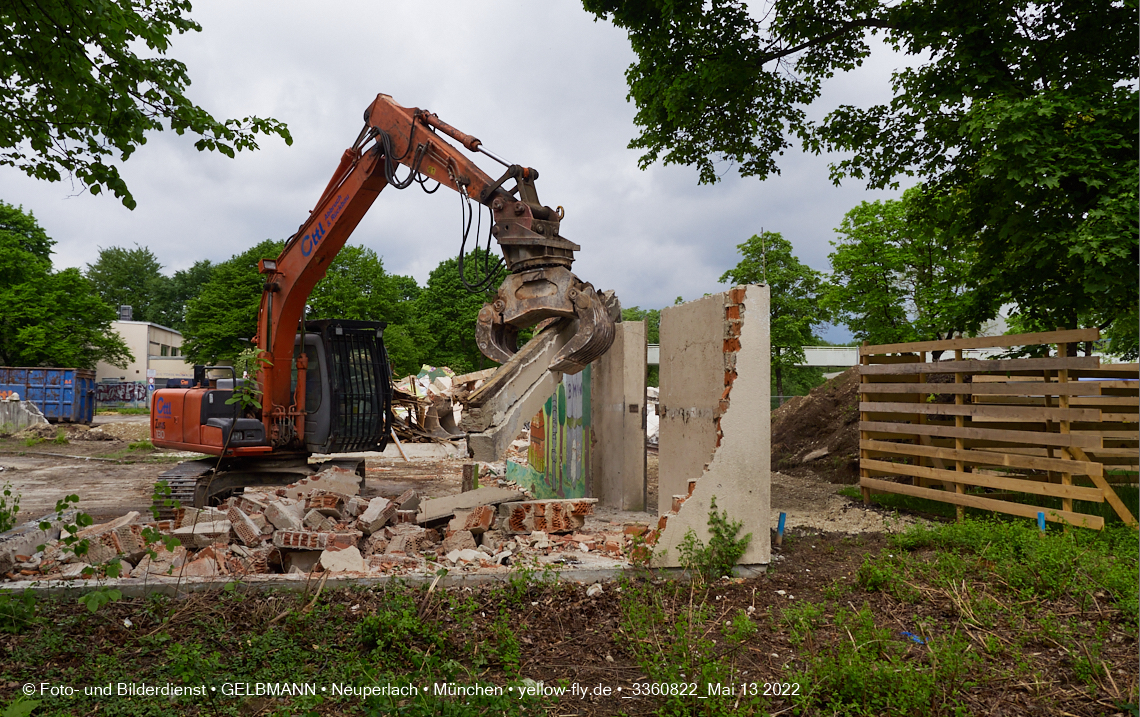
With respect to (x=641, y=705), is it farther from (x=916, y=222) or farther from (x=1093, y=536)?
(x=916, y=222)

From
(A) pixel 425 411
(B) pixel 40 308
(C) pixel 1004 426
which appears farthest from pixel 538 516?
(B) pixel 40 308

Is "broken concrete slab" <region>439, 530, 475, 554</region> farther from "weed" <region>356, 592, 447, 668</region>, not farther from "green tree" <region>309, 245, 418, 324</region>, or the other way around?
"green tree" <region>309, 245, 418, 324</region>

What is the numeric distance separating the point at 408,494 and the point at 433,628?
3437mm

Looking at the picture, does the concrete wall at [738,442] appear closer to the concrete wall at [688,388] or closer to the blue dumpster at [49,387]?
the concrete wall at [688,388]

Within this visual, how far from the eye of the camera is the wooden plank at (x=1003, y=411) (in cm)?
707

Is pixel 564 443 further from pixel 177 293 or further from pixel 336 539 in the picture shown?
pixel 177 293

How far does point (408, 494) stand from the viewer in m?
7.98

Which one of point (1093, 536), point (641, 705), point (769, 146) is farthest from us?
point (769, 146)

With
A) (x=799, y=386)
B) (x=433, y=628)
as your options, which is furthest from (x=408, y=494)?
(x=799, y=386)

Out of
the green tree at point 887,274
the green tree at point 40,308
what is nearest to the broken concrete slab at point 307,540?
the green tree at point 887,274

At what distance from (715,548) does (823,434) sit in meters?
9.95

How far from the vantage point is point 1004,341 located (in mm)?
7977

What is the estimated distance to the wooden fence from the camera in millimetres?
7152

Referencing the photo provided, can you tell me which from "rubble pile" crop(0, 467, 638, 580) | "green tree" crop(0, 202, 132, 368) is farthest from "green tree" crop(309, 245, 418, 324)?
"rubble pile" crop(0, 467, 638, 580)
